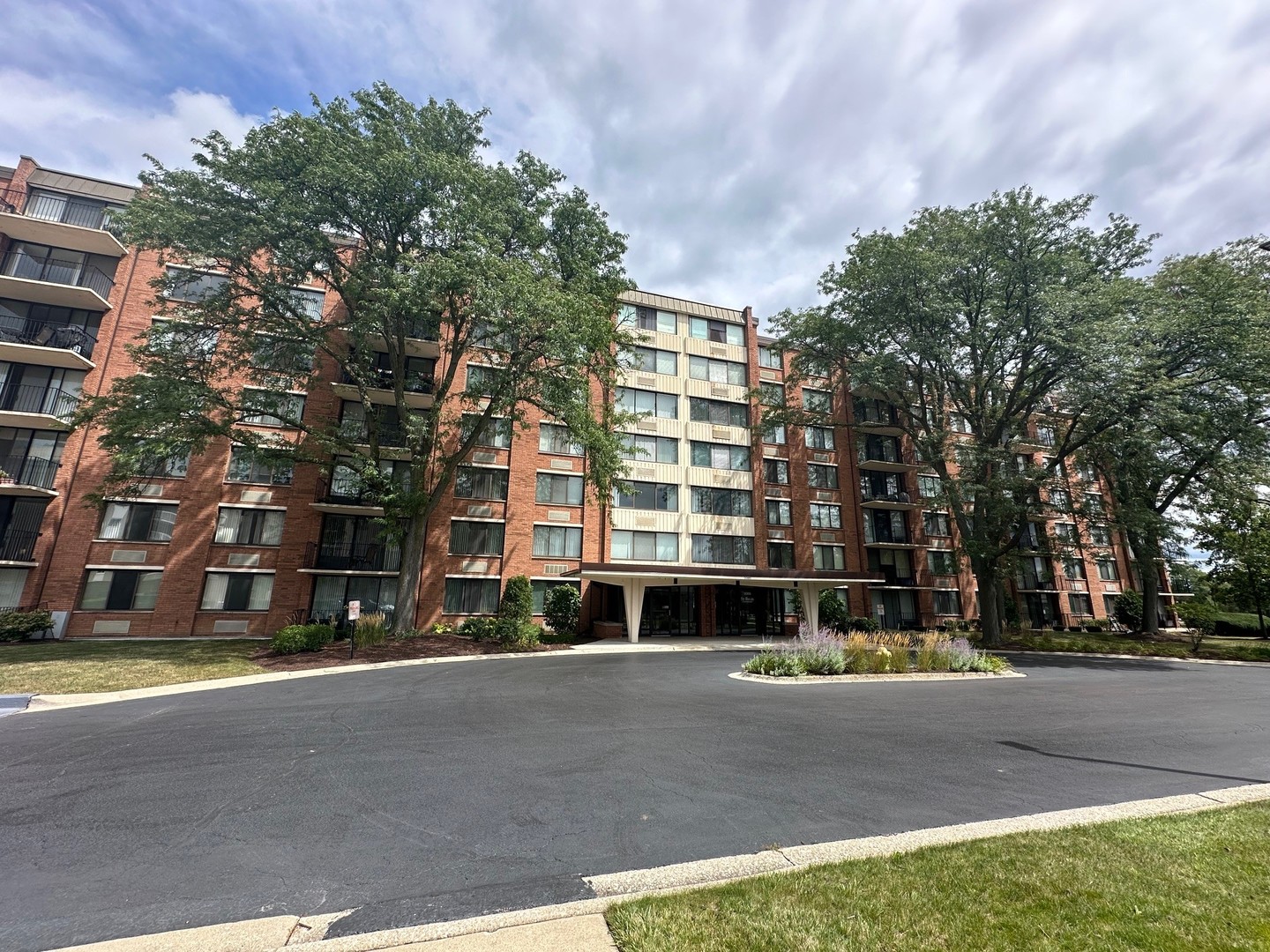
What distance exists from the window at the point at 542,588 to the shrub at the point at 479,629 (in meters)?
4.02

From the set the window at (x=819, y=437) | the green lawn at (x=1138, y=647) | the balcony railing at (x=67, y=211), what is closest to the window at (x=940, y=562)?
the green lawn at (x=1138, y=647)

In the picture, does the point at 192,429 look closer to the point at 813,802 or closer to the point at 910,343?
the point at 813,802

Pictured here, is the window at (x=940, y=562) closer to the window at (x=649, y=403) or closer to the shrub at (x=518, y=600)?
the window at (x=649, y=403)

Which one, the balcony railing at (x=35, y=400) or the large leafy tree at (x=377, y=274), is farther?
the balcony railing at (x=35, y=400)

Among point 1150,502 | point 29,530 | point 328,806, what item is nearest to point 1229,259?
point 1150,502

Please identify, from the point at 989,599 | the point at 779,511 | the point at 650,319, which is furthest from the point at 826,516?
the point at 650,319

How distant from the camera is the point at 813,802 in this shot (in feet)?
17.7

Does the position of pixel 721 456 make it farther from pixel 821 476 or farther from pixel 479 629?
pixel 479 629

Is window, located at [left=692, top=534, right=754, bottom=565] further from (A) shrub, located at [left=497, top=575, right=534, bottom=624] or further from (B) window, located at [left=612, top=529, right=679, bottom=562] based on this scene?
(A) shrub, located at [left=497, top=575, right=534, bottom=624]

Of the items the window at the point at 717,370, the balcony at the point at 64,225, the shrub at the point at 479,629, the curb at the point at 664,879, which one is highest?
the balcony at the point at 64,225

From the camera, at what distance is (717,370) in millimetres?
33531

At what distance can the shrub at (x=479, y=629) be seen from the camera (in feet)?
70.8

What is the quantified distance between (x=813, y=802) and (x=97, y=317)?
33.9m

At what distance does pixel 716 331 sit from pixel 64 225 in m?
32.4
